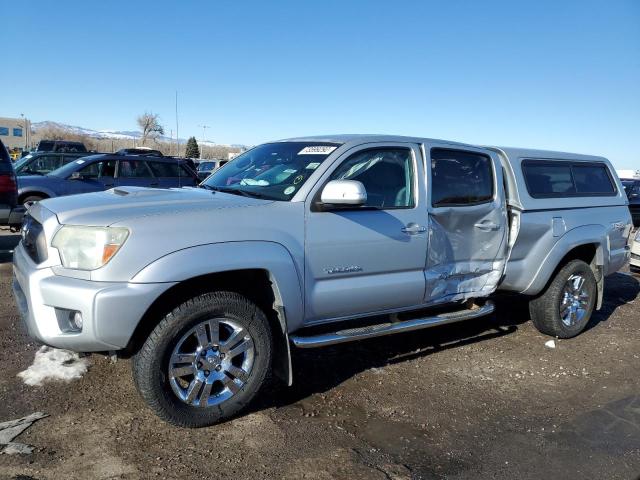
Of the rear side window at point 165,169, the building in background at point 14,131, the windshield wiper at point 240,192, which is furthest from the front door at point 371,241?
the building in background at point 14,131

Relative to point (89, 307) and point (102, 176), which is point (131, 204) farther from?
point (102, 176)

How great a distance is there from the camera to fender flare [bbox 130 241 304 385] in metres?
3.10

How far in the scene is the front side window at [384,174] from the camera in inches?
160

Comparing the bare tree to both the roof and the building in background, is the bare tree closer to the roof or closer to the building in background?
the building in background

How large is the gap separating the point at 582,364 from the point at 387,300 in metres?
2.25

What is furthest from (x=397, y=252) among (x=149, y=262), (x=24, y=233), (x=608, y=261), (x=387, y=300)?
(x=608, y=261)

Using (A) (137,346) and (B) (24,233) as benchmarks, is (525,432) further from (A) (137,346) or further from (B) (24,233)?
(B) (24,233)

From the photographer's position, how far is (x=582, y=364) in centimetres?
504

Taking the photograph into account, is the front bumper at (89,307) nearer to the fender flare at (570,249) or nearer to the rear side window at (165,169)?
the fender flare at (570,249)

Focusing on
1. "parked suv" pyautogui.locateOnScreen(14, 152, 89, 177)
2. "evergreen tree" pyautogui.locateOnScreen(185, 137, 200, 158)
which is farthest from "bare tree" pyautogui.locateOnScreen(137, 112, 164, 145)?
"parked suv" pyautogui.locateOnScreen(14, 152, 89, 177)

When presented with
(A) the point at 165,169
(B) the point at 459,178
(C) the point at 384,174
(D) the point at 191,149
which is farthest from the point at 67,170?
(D) the point at 191,149

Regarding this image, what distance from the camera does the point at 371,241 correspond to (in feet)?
12.8

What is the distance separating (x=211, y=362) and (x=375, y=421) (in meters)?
1.18

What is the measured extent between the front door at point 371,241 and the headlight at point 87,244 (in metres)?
1.22
